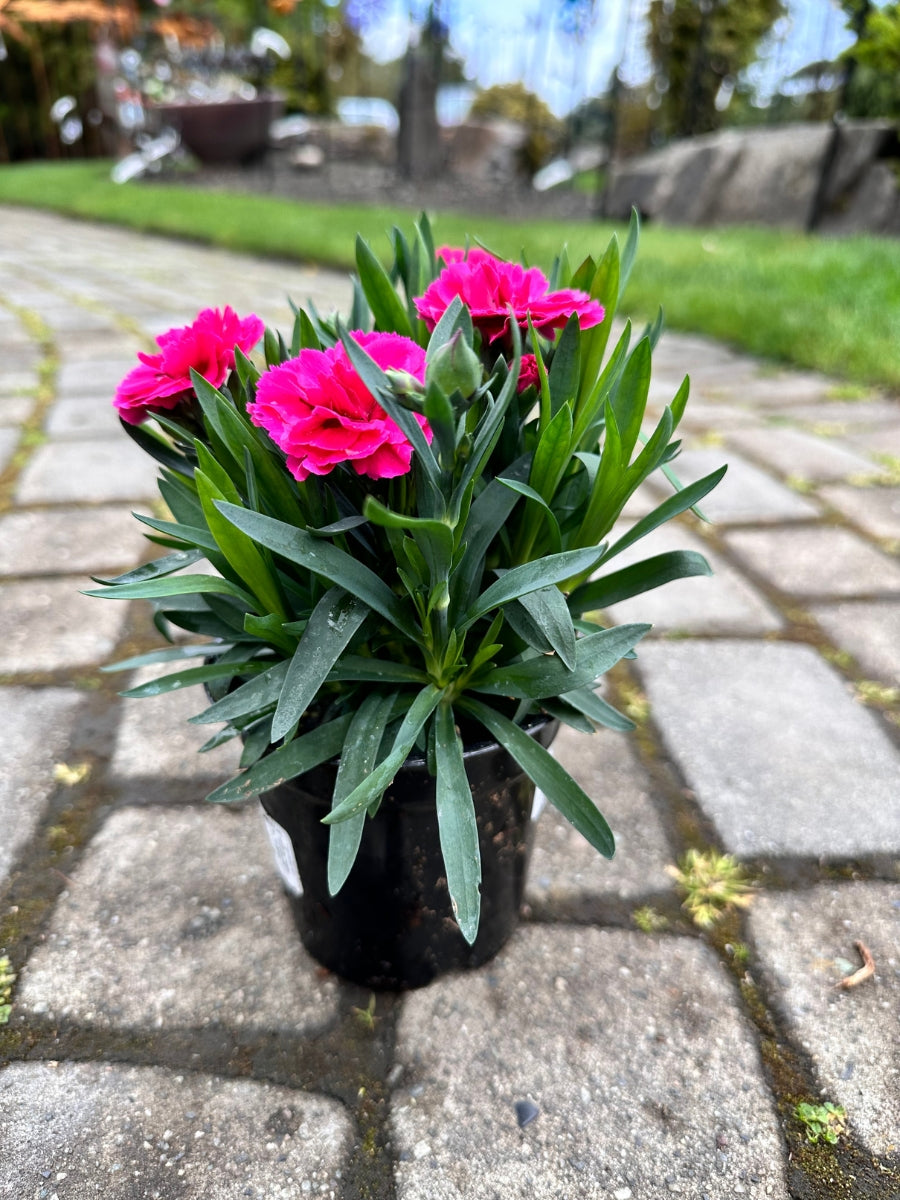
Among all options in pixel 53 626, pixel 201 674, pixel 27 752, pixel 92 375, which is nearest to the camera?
pixel 201 674

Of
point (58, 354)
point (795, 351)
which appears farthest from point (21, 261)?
point (795, 351)

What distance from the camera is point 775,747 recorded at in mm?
1405

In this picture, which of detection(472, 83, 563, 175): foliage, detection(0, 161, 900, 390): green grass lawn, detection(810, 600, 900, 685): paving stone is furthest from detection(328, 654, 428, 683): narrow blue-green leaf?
detection(472, 83, 563, 175): foliage

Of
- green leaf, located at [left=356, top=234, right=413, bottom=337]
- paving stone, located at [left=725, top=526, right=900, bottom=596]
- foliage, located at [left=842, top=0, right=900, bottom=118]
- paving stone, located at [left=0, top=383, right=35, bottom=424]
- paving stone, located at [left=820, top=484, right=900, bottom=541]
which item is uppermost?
foliage, located at [left=842, top=0, right=900, bottom=118]

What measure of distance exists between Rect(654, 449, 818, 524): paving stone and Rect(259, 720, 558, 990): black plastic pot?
141 centimetres

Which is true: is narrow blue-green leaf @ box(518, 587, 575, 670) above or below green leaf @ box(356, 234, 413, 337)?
below

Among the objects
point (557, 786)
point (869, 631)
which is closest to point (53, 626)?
point (557, 786)

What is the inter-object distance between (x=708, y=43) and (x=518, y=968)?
988cm

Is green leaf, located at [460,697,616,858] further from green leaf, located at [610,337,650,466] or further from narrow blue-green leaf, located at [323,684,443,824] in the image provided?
green leaf, located at [610,337,650,466]

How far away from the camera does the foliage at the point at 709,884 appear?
1.11 m

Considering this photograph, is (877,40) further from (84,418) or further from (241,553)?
(241,553)

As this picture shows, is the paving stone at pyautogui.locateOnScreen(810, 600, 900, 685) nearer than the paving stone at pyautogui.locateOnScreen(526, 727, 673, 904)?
No

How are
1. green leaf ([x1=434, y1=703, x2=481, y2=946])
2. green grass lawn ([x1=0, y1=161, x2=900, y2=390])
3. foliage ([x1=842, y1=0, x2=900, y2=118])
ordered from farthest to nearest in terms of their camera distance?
green grass lawn ([x1=0, y1=161, x2=900, y2=390]) < foliage ([x1=842, y1=0, x2=900, y2=118]) < green leaf ([x1=434, y1=703, x2=481, y2=946])

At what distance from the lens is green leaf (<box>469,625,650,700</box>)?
825mm
